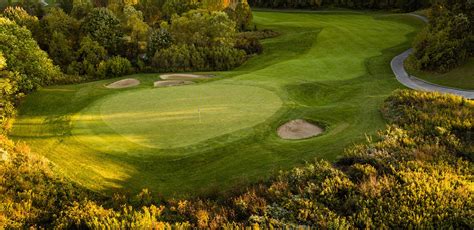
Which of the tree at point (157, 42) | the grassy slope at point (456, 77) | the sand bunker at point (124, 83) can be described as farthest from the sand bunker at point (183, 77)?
the grassy slope at point (456, 77)

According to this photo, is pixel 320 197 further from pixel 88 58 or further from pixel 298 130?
pixel 88 58

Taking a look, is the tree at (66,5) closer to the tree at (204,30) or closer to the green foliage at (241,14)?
the tree at (204,30)

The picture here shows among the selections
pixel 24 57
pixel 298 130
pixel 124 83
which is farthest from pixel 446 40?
pixel 24 57

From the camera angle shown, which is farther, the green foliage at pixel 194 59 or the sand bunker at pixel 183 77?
the green foliage at pixel 194 59

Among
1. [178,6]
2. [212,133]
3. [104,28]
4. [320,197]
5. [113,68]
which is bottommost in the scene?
[320,197]

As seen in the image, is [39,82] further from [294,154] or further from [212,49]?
[294,154]
